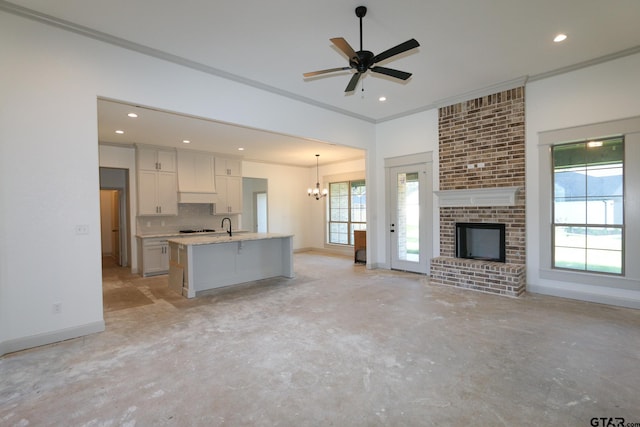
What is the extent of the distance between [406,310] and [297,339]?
160 cm

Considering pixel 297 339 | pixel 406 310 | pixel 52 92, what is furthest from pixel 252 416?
pixel 52 92

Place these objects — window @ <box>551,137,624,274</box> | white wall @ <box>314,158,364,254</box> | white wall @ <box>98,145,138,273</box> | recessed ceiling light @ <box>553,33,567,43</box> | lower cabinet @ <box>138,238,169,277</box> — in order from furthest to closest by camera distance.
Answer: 1. white wall @ <box>314,158,364,254</box>
2. white wall @ <box>98,145,138,273</box>
3. lower cabinet @ <box>138,238,169,277</box>
4. window @ <box>551,137,624,274</box>
5. recessed ceiling light @ <box>553,33,567,43</box>

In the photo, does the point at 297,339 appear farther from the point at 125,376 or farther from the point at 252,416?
Answer: the point at 125,376

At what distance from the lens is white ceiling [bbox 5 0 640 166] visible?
303 cm

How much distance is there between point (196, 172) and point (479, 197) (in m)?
6.13

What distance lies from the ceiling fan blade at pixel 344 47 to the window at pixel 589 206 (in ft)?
11.8

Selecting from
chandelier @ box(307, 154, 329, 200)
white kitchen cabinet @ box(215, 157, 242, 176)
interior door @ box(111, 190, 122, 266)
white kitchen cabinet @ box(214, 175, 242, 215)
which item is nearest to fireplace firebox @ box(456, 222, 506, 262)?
chandelier @ box(307, 154, 329, 200)

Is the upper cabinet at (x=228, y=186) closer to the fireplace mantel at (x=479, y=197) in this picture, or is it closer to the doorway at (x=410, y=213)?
the doorway at (x=410, y=213)

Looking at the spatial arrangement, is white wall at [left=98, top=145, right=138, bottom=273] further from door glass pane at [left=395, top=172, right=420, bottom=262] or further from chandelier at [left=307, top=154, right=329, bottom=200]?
door glass pane at [left=395, top=172, right=420, bottom=262]

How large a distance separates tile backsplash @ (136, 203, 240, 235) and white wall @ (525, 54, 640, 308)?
22.0 feet

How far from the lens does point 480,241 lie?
5418mm

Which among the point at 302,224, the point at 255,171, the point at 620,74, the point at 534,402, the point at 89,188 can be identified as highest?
the point at 620,74

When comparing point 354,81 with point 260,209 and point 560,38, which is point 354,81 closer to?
point 560,38

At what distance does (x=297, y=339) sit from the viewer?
3.18m
